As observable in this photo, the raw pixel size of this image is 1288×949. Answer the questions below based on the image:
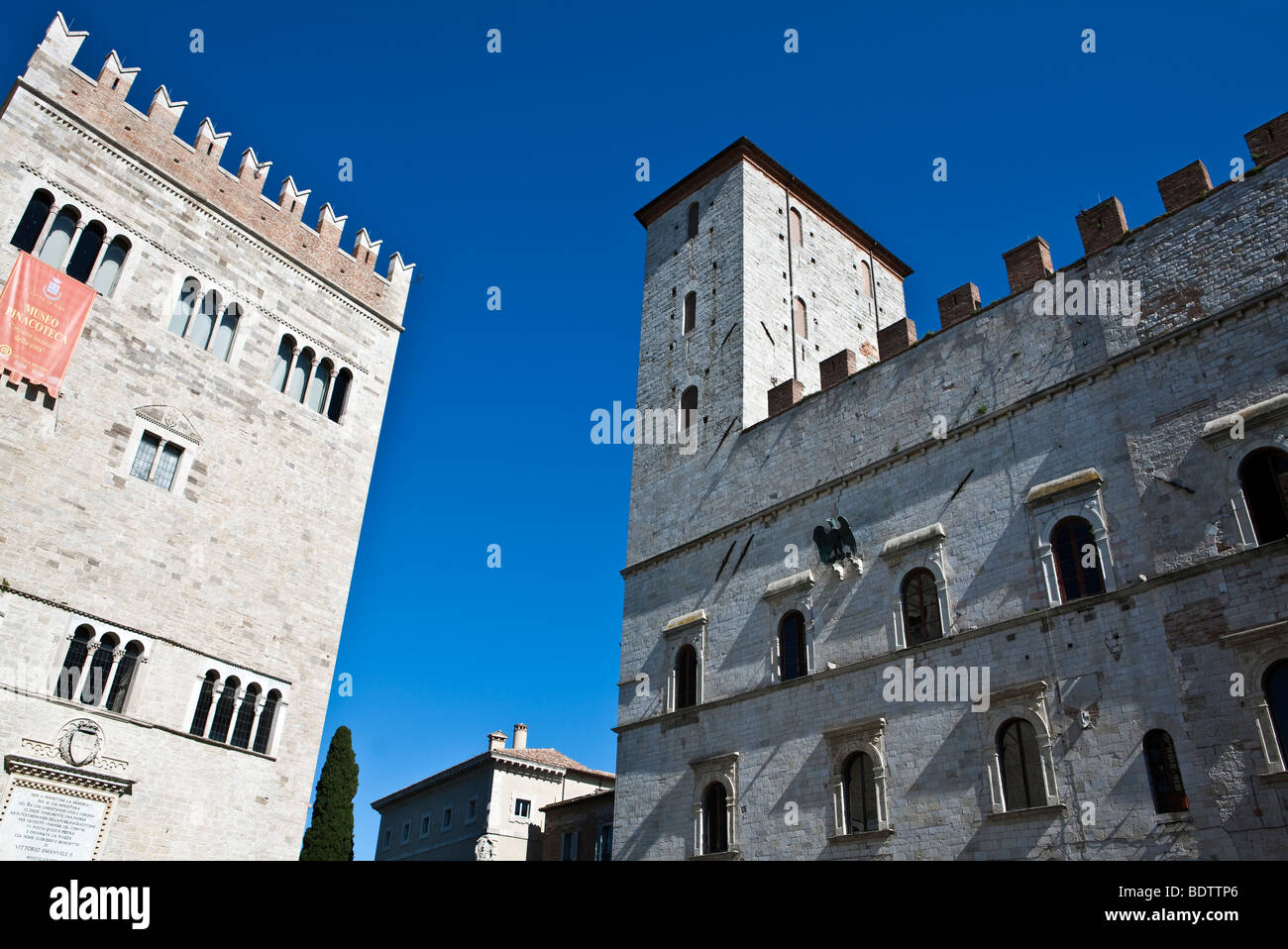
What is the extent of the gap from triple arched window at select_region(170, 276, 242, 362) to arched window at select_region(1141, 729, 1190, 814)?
784 inches

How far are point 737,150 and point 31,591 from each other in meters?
21.4

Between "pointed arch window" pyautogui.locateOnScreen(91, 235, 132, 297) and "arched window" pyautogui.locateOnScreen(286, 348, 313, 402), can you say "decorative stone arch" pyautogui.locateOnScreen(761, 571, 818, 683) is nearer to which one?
"arched window" pyautogui.locateOnScreen(286, 348, 313, 402)

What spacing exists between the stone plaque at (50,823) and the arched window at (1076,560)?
56.4ft

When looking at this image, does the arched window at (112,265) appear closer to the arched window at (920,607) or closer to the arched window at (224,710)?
the arched window at (224,710)

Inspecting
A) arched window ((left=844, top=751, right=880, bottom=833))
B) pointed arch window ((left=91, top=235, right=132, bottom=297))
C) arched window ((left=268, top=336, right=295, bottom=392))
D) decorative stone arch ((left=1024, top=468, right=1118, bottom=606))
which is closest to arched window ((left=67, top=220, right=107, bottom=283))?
pointed arch window ((left=91, top=235, right=132, bottom=297))

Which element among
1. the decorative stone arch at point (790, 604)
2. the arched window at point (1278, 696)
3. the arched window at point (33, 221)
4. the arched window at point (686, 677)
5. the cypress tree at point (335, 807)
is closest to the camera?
the arched window at point (1278, 696)

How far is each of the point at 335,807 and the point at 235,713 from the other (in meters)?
8.78

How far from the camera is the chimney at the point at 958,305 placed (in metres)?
19.4

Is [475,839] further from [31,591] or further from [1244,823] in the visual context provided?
[1244,823]

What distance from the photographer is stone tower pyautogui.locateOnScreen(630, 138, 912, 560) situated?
24.2 metres

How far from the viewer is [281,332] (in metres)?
22.9

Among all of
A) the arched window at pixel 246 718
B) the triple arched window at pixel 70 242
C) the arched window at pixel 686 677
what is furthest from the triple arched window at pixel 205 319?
the arched window at pixel 686 677
